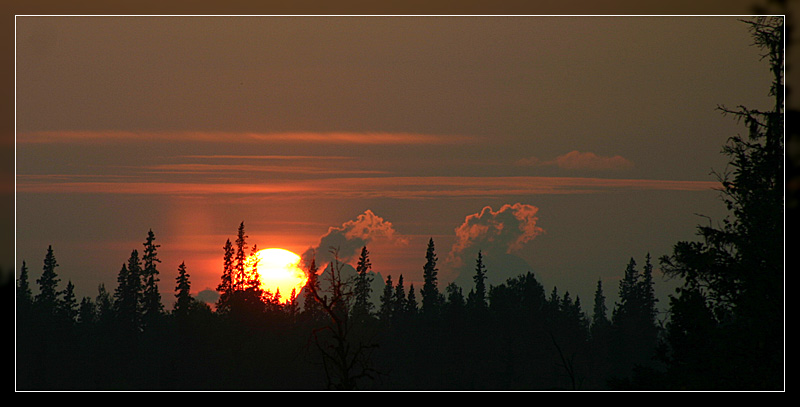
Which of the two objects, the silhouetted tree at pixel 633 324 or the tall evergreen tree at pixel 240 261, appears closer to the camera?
the tall evergreen tree at pixel 240 261

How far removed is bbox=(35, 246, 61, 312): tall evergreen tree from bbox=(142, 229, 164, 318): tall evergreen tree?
12866mm

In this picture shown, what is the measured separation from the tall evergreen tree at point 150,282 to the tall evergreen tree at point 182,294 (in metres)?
3.21

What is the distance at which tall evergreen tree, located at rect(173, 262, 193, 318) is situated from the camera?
11225cm

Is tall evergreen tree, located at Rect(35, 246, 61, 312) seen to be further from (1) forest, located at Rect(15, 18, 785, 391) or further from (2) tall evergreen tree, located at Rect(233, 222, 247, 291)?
(2) tall evergreen tree, located at Rect(233, 222, 247, 291)

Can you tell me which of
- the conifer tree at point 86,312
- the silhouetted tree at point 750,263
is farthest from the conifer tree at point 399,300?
the silhouetted tree at point 750,263

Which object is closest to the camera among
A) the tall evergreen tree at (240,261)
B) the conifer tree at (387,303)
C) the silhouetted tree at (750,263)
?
the silhouetted tree at (750,263)

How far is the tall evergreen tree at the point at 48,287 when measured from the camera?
387 feet

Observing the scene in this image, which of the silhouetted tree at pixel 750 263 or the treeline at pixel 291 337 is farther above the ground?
the silhouetted tree at pixel 750 263

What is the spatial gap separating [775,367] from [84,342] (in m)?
110

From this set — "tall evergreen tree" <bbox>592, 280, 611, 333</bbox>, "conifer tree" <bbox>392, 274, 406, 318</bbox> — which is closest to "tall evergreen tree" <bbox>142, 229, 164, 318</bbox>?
"conifer tree" <bbox>392, 274, 406, 318</bbox>

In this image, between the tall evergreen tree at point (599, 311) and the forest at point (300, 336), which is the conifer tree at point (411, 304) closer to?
the forest at point (300, 336)

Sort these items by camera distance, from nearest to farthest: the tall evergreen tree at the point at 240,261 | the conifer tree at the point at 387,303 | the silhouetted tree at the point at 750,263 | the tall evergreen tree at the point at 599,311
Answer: the silhouetted tree at the point at 750,263 < the tall evergreen tree at the point at 240,261 < the conifer tree at the point at 387,303 < the tall evergreen tree at the point at 599,311

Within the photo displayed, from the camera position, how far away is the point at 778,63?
3288 cm

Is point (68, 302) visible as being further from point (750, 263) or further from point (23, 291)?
point (750, 263)
